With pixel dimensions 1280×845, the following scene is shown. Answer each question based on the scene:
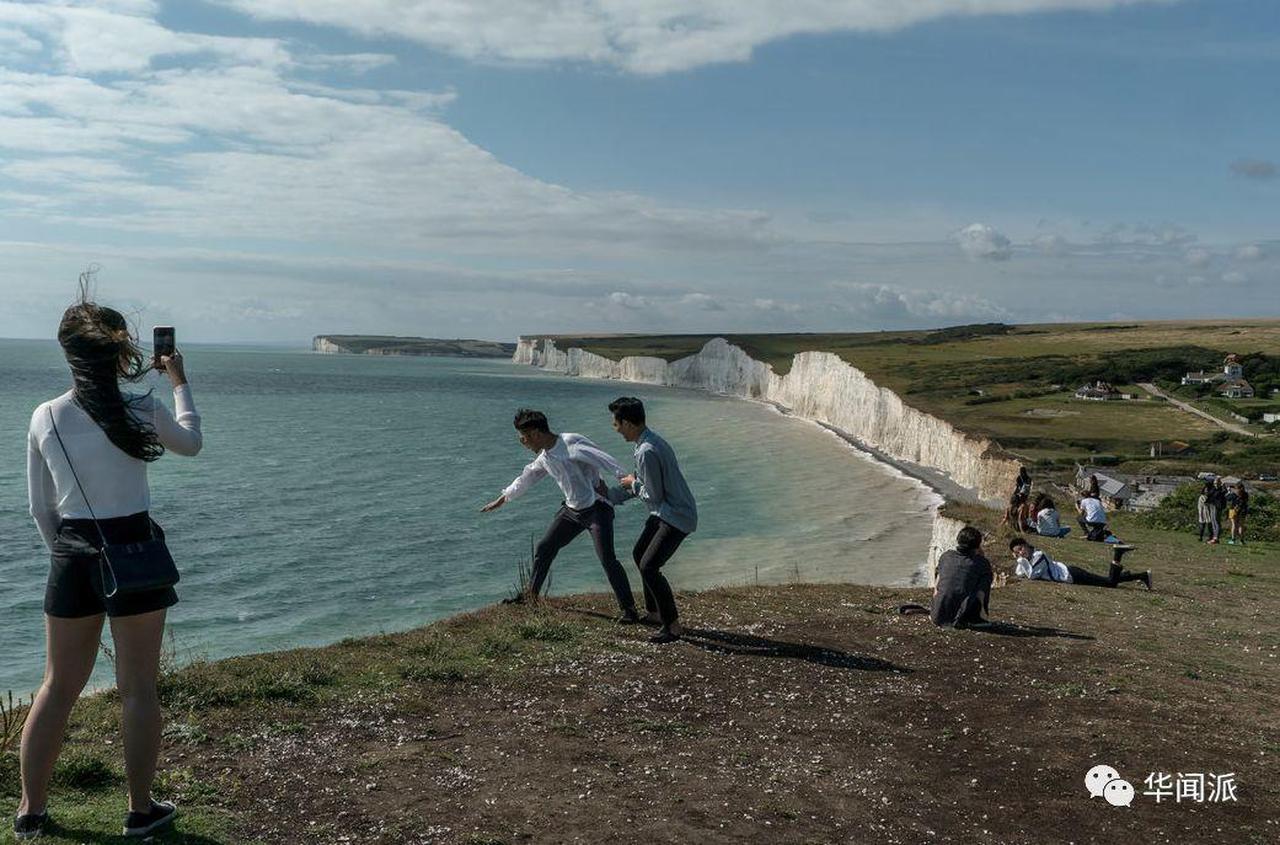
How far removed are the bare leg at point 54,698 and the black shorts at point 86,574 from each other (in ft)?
0.34

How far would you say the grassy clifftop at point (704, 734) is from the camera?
6.77m

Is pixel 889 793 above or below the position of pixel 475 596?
above

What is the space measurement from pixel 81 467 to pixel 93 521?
311mm

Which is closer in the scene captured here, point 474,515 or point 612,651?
point 612,651

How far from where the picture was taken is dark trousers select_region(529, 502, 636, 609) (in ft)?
40.5

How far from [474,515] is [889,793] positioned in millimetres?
37767

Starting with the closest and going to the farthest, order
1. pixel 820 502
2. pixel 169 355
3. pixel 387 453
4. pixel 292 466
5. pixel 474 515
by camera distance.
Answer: pixel 169 355, pixel 474 515, pixel 820 502, pixel 292 466, pixel 387 453

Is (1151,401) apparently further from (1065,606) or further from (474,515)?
(1065,606)

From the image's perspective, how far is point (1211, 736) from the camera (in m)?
8.88

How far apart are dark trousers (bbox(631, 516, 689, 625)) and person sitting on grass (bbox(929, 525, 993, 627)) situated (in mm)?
3889

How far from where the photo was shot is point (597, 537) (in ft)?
41.0

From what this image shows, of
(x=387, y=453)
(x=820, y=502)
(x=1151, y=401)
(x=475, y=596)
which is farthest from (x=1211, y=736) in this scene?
(x=1151, y=401)

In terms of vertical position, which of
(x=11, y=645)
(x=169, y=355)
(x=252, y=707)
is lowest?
(x=11, y=645)

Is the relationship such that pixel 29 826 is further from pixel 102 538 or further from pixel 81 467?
pixel 81 467
